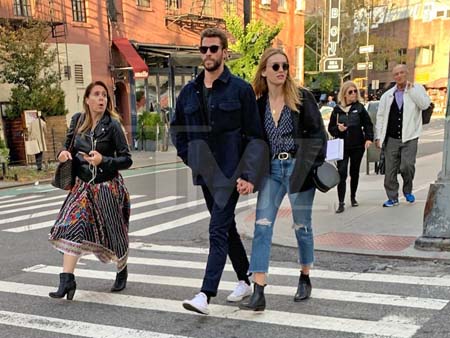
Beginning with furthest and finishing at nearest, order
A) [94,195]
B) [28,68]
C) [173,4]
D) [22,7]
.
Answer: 1. [173,4]
2. [22,7]
3. [28,68]
4. [94,195]

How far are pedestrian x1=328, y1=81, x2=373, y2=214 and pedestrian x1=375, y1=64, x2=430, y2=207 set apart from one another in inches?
8.8

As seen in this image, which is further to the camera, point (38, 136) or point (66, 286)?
point (38, 136)

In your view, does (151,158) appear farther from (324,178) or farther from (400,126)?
(324,178)

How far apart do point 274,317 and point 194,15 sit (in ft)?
74.7

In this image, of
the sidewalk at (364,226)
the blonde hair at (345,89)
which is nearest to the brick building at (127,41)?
the blonde hair at (345,89)

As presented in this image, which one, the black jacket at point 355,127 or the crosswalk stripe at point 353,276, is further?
the black jacket at point 355,127

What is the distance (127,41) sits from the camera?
2258cm

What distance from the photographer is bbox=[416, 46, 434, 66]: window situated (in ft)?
166

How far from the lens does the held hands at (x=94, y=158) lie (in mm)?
4469

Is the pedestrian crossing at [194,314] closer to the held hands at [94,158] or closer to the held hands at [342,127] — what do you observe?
the held hands at [94,158]

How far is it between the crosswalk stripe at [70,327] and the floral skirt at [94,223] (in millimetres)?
626

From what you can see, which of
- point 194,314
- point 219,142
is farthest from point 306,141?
point 194,314

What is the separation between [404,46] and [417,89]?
47.6 meters

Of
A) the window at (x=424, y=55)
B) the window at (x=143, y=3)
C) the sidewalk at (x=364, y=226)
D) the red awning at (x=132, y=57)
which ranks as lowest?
the sidewalk at (x=364, y=226)
